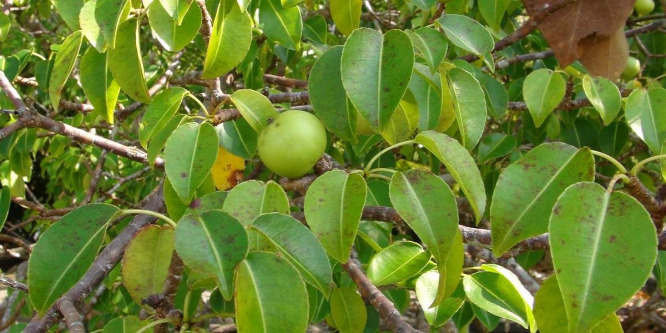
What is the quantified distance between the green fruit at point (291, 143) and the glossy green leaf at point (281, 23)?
0.33 meters

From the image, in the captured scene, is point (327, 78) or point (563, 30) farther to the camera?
point (563, 30)

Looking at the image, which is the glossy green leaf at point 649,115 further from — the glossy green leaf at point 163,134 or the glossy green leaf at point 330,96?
the glossy green leaf at point 163,134

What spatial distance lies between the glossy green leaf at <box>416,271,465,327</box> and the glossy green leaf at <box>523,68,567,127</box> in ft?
1.76

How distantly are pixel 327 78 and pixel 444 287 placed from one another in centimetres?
38

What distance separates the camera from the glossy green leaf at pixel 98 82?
1188mm

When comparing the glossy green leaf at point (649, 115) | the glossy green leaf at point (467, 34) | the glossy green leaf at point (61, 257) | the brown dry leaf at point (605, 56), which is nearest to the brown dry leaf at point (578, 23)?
the brown dry leaf at point (605, 56)

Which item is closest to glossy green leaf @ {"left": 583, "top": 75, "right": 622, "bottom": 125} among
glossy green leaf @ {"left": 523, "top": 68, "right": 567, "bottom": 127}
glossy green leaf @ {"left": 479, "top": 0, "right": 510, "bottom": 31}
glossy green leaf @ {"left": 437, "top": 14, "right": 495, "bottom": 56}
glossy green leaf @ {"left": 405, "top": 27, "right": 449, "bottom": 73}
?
glossy green leaf @ {"left": 523, "top": 68, "right": 567, "bottom": 127}

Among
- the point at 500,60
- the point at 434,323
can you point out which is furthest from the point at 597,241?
the point at 500,60

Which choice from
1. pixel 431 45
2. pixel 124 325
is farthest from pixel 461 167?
pixel 124 325

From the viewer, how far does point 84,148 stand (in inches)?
104

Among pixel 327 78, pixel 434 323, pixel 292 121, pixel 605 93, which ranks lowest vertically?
pixel 434 323

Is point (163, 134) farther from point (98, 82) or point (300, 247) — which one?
point (300, 247)

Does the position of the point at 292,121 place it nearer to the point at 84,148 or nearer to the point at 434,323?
the point at 434,323

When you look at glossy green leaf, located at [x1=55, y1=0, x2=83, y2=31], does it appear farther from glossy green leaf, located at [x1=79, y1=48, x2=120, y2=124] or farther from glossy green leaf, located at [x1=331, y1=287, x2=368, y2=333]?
glossy green leaf, located at [x1=331, y1=287, x2=368, y2=333]
